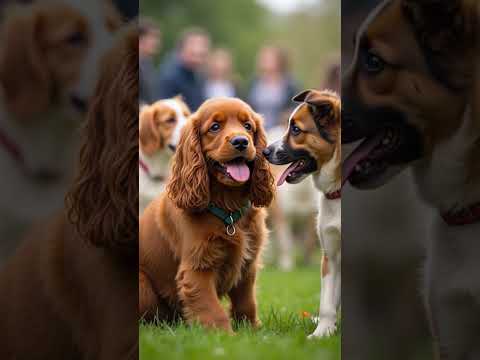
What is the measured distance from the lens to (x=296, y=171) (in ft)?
9.32

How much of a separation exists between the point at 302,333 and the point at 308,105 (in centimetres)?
91

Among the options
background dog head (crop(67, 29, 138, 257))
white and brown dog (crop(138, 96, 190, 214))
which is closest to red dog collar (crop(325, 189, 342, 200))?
background dog head (crop(67, 29, 138, 257))

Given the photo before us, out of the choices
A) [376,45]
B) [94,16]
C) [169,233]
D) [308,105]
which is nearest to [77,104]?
[94,16]

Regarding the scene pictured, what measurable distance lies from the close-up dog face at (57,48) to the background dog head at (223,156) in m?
0.48

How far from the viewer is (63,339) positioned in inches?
106

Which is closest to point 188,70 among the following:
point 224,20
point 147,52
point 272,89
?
point 147,52

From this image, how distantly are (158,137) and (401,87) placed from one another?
5.84 ft

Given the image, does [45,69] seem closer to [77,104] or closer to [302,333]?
[77,104]

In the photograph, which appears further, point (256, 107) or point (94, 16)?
point (256, 107)

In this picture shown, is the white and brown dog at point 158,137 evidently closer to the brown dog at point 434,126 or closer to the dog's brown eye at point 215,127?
the dog's brown eye at point 215,127

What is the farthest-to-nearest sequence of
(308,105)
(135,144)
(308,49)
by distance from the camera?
1. (308,49)
2. (308,105)
3. (135,144)

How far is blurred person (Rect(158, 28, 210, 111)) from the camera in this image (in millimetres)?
3234

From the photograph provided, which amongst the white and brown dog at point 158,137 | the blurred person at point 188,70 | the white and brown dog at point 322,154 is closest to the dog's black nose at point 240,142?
the white and brown dog at point 322,154

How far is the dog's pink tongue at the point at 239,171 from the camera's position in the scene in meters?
2.75
